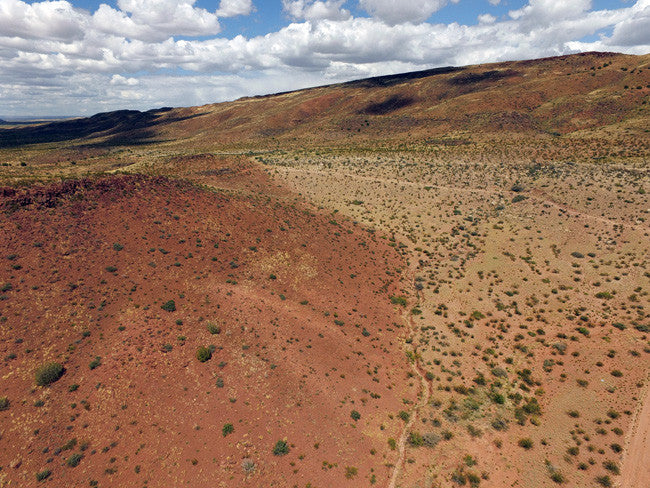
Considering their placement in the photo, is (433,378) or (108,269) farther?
(108,269)

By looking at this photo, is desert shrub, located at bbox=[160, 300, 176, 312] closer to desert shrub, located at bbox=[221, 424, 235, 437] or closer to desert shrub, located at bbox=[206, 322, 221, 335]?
desert shrub, located at bbox=[206, 322, 221, 335]

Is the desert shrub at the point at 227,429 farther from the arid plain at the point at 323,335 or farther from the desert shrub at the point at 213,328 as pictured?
the desert shrub at the point at 213,328

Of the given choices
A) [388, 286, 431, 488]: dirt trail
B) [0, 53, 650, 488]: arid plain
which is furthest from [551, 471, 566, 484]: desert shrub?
[388, 286, 431, 488]: dirt trail

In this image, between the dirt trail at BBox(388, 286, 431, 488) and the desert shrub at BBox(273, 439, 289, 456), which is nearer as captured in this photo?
the dirt trail at BBox(388, 286, 431, 488)

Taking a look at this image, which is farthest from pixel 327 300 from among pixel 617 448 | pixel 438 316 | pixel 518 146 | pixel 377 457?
pixel 518 146

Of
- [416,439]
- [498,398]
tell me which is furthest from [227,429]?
[498,398]

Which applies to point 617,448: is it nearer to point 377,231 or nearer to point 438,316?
point 438,316


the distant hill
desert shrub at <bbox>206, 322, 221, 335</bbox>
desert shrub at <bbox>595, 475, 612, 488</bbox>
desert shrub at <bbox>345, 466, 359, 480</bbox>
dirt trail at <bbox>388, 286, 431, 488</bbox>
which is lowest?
dirt trail at <bbox>388, 286, 431, 488</bbox>
